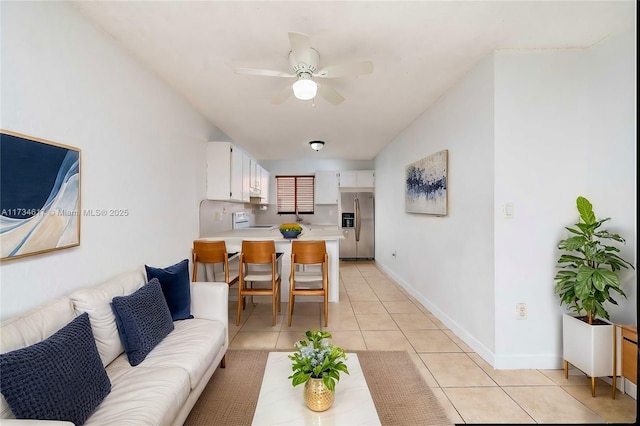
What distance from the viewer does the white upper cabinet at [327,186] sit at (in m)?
6.82

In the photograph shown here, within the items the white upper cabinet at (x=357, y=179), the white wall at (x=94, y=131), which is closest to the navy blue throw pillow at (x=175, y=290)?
the white wall at (x=94, y=131)

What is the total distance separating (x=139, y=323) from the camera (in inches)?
65.7

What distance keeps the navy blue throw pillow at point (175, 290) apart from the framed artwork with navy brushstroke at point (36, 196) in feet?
1.97

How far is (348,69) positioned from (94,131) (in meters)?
1.73

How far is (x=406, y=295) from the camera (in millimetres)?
4164

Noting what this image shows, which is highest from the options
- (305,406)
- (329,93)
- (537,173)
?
(329,93)

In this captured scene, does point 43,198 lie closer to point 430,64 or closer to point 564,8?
point 430,64

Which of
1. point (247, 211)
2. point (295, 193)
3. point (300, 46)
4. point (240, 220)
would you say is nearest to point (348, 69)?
point (300, 46)

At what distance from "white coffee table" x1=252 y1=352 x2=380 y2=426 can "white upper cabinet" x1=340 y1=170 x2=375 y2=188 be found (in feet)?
18.0

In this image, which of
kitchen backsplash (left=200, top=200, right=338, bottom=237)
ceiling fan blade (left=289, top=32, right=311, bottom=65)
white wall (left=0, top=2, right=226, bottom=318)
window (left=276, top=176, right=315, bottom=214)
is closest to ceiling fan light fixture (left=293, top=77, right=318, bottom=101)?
ceiling fan blade (left=289, top=32, right=311, bottom=65)

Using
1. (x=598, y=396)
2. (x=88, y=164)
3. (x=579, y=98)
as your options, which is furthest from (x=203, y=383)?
(x=579, y=98)

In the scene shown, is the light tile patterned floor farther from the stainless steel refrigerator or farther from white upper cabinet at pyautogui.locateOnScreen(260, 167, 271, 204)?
white upper cabinet at pyautogui.locateOnScreen(260, 167, 271, 204)

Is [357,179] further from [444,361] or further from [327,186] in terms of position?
[444,361]

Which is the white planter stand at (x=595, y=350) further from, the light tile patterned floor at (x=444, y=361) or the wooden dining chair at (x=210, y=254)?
the wooden dining chair at (x=210, y=254)
